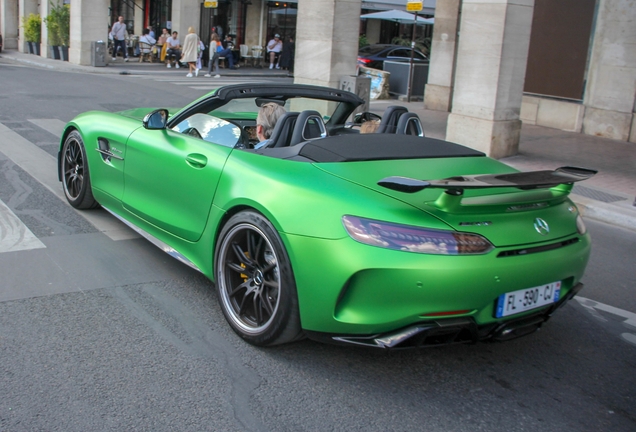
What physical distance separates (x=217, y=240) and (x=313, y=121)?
1022 mm

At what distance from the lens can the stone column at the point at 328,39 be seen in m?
14.4

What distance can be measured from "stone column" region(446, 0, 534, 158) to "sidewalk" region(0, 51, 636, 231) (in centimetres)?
52

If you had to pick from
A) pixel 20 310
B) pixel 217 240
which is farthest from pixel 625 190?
pixel 20 310

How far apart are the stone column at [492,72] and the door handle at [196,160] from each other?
7.50 m

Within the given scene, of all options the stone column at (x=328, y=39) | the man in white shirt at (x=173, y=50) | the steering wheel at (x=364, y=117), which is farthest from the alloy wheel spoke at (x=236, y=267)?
the man in white shirt at (x=173, y=50)

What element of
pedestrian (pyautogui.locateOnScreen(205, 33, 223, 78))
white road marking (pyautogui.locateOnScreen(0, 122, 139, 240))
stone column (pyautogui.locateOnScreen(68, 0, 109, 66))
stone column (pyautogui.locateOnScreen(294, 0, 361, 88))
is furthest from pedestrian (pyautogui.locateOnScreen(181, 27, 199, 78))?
white road marking (pyautogui.locateOnScreen(0, 122, 139, 240))

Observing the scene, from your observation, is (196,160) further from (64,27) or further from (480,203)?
(64,27)

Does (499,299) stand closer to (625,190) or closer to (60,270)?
(60,270)

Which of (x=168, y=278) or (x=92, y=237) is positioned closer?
(x=168, y=278)

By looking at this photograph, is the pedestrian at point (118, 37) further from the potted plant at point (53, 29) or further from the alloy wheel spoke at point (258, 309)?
the alloy wheel spoke at point (258, 309)

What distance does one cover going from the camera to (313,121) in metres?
4.49

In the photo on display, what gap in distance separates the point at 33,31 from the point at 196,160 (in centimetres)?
2895

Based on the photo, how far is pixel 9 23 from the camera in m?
34.0

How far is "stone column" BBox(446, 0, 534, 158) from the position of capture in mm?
10797
